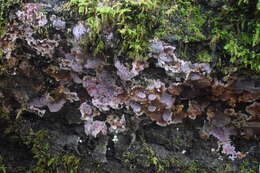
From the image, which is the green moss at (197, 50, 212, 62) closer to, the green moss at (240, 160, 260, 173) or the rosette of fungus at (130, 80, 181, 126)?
the rosette of fungus at (130, 80, 181, 126)

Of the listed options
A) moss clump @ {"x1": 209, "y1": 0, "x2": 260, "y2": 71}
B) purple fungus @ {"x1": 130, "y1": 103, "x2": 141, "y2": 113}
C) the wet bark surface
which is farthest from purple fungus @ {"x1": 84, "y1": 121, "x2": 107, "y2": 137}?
moss clump @ {"x1": 209, "y1": 0, "x2": 260, "y2": 71}

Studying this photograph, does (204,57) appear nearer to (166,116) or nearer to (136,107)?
(166,116)

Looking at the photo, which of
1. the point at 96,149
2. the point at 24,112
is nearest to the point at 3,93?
the point at 24,112

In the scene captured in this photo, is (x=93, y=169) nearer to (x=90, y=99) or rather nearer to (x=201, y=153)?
(x=90, y=99)

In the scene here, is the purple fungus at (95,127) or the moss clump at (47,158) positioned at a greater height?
the purple fungus at (95,127)

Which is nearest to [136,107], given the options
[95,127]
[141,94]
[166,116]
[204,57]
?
[141,94]

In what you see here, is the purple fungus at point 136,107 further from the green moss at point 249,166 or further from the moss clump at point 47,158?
the green moss at point 249,166

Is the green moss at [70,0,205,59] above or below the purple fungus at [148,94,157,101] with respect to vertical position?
above

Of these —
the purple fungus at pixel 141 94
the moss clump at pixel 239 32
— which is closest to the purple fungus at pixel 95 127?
the purple fungus at pixel 141 94

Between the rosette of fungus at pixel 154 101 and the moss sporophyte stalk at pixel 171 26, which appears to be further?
the rosette of fungus at pixel 154 101

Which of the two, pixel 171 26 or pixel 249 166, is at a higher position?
pixel 171 26

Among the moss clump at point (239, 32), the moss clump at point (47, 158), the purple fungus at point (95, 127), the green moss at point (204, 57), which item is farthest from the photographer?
the moss clump at point (47, 158)
